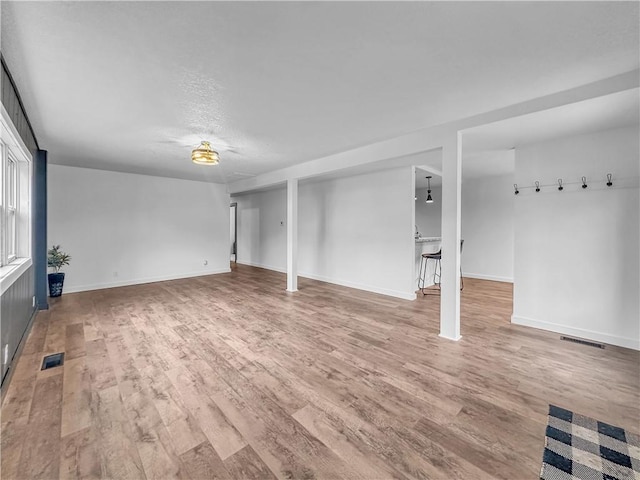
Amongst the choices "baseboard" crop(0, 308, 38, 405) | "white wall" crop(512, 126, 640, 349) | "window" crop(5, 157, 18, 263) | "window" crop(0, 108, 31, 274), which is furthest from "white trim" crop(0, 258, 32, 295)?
"white wall" crop(512, 126, 640, 349)

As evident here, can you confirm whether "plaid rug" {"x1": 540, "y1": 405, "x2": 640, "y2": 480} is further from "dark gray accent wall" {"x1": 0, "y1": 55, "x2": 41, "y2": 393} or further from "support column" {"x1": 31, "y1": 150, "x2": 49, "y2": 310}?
"support column" {"x1": 31, "y1": 150, "x2": 49, "y2": 310}

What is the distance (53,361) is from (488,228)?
7.97 m

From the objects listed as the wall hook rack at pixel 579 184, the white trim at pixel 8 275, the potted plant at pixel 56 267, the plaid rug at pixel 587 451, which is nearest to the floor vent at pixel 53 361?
the white trim at pixel 8 275

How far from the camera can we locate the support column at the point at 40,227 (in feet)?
13.3

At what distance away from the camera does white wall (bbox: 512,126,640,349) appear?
9.70 feet

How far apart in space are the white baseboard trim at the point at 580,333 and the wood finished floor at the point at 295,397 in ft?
0.51

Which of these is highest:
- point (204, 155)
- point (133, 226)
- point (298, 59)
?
point (298, 59)

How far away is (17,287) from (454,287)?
461cm

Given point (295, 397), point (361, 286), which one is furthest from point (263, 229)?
point (295, 397)

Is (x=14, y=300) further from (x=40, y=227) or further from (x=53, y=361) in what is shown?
(x=40, y=227)

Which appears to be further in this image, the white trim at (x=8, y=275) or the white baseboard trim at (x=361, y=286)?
the white baseboard trim at (x=361, y=286)

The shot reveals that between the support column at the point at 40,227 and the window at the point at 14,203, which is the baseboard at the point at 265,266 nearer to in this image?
the support column at the point at 40,227

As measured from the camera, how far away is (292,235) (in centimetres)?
565

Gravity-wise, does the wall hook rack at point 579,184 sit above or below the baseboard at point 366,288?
above
